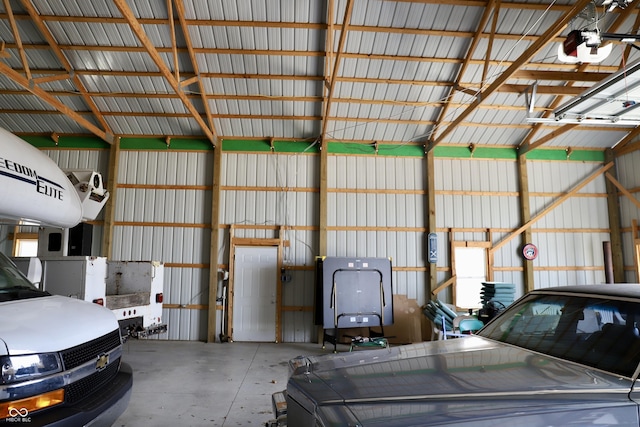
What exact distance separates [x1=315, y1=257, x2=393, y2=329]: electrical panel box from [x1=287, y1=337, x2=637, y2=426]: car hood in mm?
5985

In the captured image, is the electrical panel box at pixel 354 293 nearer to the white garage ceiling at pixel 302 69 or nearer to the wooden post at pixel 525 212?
the white garage ceiling at pixel 302 69

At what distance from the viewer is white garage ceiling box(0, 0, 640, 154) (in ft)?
22.3

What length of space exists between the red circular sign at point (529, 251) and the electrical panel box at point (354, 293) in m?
3.68

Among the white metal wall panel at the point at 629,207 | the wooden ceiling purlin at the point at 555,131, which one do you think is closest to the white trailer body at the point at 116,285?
the wooden ceiling purlin at the point at 555,131

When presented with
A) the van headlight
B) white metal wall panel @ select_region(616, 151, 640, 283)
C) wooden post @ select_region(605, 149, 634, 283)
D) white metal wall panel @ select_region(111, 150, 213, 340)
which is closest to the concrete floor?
white metal wall panel @ select_region(111, 150, 213, 340)

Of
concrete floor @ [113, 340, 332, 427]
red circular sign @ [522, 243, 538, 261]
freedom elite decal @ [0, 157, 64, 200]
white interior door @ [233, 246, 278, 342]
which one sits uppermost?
freedom elite decal @ [0, 157, 64, 200]

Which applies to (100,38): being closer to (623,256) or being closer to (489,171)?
(489,171)

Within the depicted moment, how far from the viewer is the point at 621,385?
168 centimetres

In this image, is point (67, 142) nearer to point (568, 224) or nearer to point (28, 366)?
point (28, 366)

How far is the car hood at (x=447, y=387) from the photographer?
57.5 inches

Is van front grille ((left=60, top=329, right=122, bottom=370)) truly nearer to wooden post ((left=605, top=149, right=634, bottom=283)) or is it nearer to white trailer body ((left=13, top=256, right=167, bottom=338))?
white trailer body ((left=13, top=256, right=167, bottom=338))

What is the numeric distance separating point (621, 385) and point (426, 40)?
716 cm

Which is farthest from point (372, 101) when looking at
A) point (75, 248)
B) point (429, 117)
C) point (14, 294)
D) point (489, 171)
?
point (14, 294)

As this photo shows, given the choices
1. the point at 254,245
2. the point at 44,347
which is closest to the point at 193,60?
the point at 254,245
